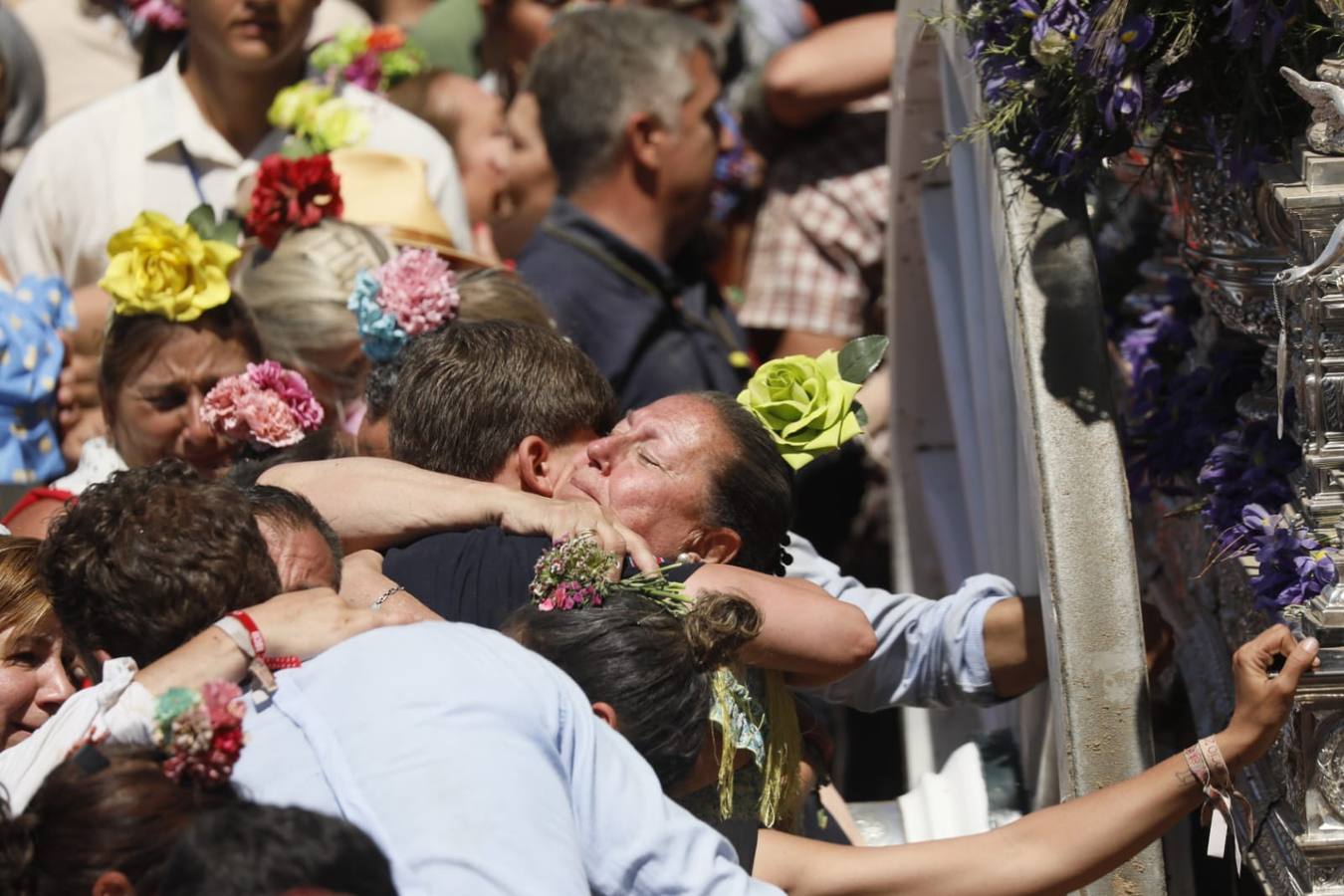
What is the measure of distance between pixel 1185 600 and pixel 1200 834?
407mm

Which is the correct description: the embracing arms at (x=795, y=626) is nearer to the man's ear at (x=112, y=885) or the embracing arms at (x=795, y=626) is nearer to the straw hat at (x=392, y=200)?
the man's ear at (x=112, y=885)

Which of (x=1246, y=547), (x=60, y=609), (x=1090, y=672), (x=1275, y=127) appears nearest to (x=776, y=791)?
(x=1090, y=672)

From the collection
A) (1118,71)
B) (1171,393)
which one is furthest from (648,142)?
(1118,71)

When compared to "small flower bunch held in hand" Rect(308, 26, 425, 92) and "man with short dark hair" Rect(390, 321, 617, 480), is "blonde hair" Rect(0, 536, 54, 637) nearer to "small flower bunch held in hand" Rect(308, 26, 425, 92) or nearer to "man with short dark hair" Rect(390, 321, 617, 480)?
"man with short dark hair" Rect(390, 321, 617, 480)

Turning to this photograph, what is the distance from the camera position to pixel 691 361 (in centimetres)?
448

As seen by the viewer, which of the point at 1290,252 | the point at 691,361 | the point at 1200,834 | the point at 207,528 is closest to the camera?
the point at 207,528

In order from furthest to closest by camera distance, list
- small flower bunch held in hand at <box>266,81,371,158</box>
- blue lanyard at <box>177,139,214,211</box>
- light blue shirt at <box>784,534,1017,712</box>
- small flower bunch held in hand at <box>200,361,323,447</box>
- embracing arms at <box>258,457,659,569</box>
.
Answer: blue lanyard at <box>177,139,214,211</box> → small flower bunch held in hand at <box>266,81,371,158</box> → small flower bunch held in hand at <box>200,361,323,447</box> → light blue shirt at <box>784,534,1017,712</box> → embracing arms at <box>258,457,659,569</box>

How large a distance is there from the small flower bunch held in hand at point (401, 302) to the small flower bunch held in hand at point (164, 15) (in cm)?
193

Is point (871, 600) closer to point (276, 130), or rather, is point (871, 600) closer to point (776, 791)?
point (776, 791)

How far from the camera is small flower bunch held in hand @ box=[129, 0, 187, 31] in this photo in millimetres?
4855

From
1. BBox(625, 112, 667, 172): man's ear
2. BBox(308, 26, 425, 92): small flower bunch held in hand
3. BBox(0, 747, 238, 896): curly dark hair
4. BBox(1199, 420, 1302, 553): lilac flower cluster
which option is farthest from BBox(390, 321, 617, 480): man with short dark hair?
BBox(308, 26, 425, 92): small flower bunch held in hand

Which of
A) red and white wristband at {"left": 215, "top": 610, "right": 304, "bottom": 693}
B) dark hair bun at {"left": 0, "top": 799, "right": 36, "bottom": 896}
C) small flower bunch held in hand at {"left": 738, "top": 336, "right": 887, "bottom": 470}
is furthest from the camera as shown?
small flower bunch held in hand at {"left": 738, "top": 336, "right": 887, "bottom": 470}

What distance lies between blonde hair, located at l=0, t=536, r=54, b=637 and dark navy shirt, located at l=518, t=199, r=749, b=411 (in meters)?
1.86

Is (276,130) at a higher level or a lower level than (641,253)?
higher
